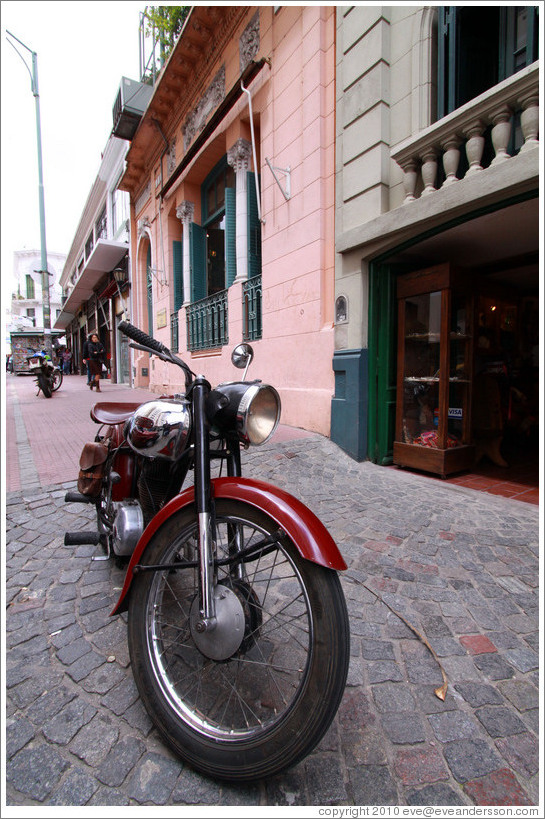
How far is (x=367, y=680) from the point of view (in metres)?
1.60

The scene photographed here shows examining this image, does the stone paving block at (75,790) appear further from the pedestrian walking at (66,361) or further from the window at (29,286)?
the window at (29,286)

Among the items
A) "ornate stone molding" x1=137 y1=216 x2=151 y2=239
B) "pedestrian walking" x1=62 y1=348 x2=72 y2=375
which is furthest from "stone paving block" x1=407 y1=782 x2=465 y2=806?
"pedestrian walking" x1=62 y1=348 x2=72 y2=375

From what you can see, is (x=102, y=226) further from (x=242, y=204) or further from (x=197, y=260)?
(x=242, y=204)

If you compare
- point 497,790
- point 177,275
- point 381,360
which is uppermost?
point 177,275

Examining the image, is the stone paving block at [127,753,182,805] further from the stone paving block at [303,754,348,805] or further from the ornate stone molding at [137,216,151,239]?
the ornate stone molding at [137,216,151,239]

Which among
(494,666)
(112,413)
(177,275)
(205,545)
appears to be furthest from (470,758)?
(177,275)

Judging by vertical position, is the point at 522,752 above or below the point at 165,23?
below

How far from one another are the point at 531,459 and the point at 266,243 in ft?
15.7

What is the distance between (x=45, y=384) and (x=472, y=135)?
1048 cm

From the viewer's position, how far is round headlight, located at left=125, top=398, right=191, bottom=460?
58.1 inches

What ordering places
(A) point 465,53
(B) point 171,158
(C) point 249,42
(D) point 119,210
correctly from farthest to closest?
1. (D) point 119,210
2. (B) point 171,158
3. (C) point 249,42
4. (A) point 465,53

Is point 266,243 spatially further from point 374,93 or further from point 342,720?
point 342,720

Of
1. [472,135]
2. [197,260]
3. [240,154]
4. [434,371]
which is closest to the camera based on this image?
[472,135]

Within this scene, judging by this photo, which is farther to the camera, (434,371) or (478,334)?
(478,334)
